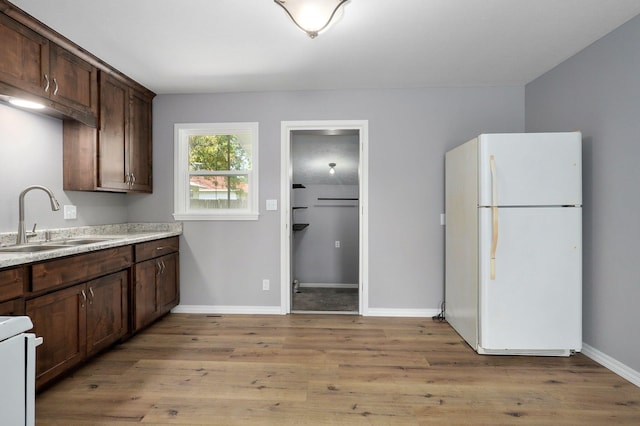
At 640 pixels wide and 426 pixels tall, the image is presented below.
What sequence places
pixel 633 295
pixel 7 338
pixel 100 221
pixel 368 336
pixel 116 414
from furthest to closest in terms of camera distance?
pixel 100 221 < pixel 368 336 < pixel 633 295 < pixel 116 414 < pixel 7 338

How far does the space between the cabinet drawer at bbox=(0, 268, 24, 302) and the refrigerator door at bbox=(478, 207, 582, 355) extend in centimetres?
296

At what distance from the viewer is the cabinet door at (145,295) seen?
287cm

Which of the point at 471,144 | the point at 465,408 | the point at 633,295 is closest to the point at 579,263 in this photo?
the point at 633,295

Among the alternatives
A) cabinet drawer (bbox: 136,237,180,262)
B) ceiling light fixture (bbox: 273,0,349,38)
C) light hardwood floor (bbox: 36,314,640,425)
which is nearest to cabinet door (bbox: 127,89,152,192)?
cabinet drawer (bbox: 136,237,180,262)

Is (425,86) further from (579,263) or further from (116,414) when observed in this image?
(116,414)

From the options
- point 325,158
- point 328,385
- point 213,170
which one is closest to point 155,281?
point 213,170

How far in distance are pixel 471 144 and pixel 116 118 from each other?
123 inches

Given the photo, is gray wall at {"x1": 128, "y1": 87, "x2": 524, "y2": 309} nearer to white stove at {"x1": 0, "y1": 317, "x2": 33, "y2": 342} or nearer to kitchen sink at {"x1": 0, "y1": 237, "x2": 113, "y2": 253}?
kitchen sink at {"x1": 0, "y1": 237, "x2": 113, "y2": 253}

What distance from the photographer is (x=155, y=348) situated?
107 inches

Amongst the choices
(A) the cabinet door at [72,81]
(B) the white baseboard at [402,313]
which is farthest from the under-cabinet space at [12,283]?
(B) the white baseboard at [402,313]

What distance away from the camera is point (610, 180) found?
7.96 feet

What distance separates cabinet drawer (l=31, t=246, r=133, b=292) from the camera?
194 centimetres

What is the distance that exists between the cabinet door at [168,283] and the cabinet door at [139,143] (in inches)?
31.0

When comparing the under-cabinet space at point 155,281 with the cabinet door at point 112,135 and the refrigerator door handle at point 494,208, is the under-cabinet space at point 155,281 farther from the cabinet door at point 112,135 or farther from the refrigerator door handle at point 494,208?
the refrigerator door handle at point 494,208
